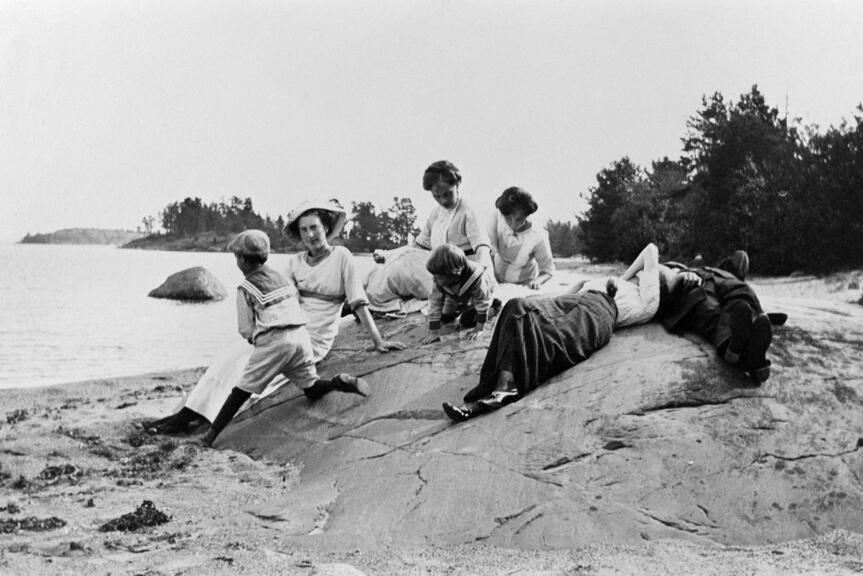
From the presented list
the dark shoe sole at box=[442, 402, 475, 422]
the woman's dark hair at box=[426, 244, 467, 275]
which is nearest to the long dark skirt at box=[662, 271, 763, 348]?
the woman's dark hair at box=[426, 244, 467, 275]

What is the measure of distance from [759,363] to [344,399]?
2983 millimetres

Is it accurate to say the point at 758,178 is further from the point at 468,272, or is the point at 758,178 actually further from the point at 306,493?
the point at 306,493

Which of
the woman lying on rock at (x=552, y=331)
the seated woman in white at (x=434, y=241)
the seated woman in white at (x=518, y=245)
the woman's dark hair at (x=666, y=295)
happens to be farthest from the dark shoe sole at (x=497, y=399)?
the seated woman in white at (x=518, y=245)

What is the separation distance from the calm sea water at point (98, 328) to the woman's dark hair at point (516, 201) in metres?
2.35

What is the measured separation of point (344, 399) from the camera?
5.87m

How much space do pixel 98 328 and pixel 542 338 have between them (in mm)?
15802

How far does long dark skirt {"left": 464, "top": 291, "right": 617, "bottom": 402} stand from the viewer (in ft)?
16.0

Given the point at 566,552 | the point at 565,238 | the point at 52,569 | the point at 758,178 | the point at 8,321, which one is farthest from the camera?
the point at 565,238

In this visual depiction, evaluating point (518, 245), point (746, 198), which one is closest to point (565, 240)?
point (746, 198)

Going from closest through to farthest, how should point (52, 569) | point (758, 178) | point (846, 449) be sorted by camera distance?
1. point (52, 569)
2. point (846, 449)
3. point (758, 178)

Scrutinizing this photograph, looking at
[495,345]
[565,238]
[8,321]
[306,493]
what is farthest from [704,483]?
[565,238]

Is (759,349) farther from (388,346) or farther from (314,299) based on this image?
(314,299)

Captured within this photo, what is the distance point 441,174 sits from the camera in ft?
21.8

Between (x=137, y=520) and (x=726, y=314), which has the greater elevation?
(x=726, y=314)
